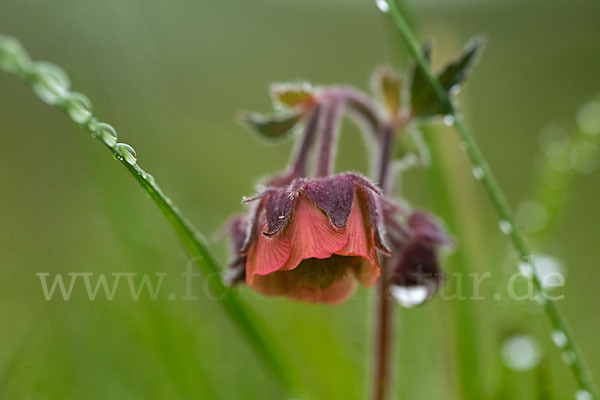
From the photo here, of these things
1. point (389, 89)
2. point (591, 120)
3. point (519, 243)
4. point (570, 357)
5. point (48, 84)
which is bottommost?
point (48, 84)

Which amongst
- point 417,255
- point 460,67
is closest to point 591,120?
point 460,67

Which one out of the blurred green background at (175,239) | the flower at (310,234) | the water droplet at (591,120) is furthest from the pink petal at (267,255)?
the water droplet at (591,120)

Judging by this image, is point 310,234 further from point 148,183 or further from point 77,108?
point 77,108

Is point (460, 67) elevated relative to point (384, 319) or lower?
elevated

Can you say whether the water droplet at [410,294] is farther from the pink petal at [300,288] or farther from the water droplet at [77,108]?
the water droplet at [77,108]

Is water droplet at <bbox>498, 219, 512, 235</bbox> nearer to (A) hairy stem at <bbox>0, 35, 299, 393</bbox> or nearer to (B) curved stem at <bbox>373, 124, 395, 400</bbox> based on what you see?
(B) curved stem at <bbox>373, 124, 395, 400</bbox>

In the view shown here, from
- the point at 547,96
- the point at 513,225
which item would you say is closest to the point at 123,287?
the point at 513,225
